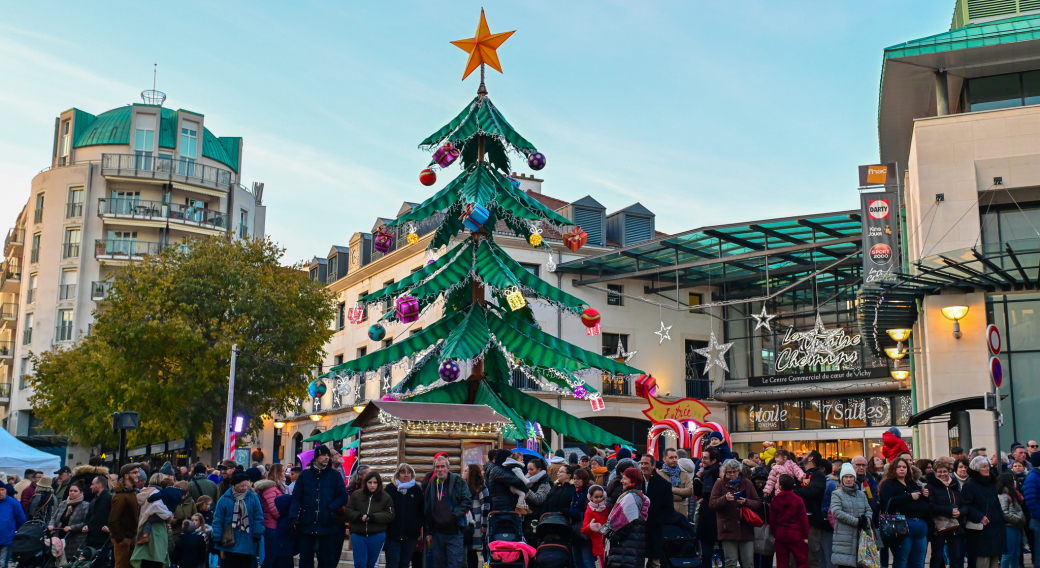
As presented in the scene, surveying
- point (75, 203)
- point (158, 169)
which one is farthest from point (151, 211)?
point (75, 203)

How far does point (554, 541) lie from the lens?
12.1 m

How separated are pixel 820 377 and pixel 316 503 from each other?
103ft

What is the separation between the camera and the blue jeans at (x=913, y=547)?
1277cm

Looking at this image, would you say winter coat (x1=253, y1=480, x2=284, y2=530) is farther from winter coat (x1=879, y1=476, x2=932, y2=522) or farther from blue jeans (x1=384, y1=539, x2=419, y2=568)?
winter coat (x1=879, y1=476, x2=932, y2=522)

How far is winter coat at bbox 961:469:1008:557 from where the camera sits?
13.1 metres

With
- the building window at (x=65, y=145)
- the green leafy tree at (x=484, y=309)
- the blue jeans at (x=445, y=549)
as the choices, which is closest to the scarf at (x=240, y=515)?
the blue jeans at (x=445, y=549)

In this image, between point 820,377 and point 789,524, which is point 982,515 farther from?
point 820,377

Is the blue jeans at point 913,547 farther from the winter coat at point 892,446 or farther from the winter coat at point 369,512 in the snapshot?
the winter coat at point 369,512

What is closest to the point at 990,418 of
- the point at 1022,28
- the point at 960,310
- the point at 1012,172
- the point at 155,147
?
the point at 960,310

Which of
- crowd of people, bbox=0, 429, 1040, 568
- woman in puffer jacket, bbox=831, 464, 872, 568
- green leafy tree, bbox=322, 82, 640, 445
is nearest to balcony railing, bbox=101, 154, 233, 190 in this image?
green leafy tree, bbox=322, 82, 640, 445

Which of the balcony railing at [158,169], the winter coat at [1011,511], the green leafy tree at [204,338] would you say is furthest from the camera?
the balcony railing at [158,169]

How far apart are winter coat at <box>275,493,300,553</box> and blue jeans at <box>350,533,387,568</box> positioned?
86 centimetres

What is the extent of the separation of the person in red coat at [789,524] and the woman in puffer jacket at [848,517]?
354 millimetres

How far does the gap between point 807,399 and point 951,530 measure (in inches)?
1166
